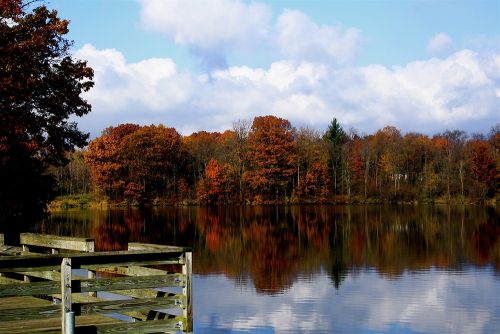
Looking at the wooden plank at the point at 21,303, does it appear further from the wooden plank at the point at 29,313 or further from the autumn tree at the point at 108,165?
the autumn tree at the point at 108,165

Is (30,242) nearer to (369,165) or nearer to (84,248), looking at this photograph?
(84,248)

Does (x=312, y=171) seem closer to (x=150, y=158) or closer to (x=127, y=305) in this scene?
(x=150, y=158)

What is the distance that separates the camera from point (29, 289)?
965cm

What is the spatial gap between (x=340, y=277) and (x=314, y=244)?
13990 mm

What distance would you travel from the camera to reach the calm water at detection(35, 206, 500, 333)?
1920 centimetres

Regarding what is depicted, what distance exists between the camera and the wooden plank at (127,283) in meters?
10.0

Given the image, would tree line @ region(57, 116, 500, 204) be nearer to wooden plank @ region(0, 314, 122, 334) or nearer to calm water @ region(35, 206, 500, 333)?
calm water @ region(35, 206, 500, 333)

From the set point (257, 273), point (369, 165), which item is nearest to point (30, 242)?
point (257, 273)

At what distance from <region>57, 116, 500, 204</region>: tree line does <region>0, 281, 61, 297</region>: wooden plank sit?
91.1 m

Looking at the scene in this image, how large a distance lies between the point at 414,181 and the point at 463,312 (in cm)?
9533

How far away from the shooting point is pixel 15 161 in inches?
939

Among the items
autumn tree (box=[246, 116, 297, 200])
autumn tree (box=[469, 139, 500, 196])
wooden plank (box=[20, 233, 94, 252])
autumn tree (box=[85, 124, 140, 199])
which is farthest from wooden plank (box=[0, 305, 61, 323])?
autumn tree (box=[469, 139, 500, 196])

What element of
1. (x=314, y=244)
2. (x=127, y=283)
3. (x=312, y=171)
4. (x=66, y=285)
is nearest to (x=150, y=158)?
(x=312, y=171)

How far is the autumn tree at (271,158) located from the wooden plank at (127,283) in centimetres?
9321
